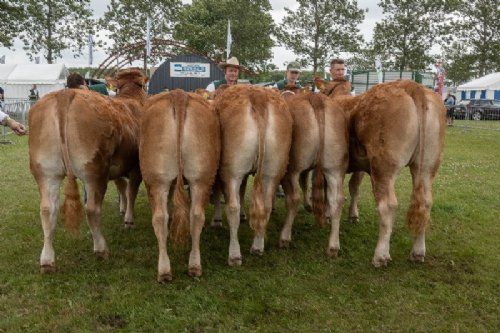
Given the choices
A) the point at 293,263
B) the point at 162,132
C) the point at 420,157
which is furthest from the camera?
the point at 293,263

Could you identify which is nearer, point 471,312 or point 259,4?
point 471,312

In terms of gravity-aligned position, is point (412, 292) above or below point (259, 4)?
below

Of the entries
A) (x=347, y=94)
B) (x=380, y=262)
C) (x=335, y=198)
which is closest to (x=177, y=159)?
(x=335, y=198)

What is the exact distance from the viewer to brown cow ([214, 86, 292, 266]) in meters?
4.39

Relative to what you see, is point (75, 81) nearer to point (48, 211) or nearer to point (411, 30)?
point (48, 211)

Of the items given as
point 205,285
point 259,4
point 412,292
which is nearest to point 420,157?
point 412,292

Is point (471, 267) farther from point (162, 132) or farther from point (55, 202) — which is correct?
point (55, 202)

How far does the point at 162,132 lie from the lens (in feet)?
13.4

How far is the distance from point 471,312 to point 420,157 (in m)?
1.54

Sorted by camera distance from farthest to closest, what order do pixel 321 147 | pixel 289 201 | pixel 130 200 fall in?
pixel 130 200
pixel 289 201
pixel 321 147

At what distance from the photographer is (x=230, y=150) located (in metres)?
4.44

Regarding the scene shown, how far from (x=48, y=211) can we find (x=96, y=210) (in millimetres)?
513

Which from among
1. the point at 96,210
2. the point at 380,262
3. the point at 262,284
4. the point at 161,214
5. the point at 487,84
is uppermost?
the point at 487,84

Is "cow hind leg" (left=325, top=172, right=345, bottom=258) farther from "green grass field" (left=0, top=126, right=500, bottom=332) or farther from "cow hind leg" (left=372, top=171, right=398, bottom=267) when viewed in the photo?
"cow hind leg" (left=372, top=171, right=398, bottom=267)
